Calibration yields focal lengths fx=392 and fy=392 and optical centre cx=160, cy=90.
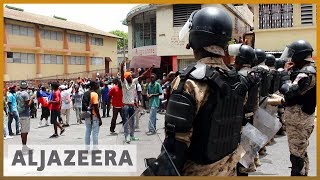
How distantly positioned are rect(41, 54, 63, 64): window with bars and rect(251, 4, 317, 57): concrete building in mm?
21205

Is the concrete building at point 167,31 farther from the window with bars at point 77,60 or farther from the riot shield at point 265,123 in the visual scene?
the riot shield at point 265,123

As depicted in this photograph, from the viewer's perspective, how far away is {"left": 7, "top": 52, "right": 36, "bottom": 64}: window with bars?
30284 millimetres

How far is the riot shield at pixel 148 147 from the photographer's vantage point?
2223mm

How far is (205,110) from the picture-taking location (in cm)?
238

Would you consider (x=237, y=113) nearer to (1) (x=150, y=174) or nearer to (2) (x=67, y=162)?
(1) (x=150, y=174)

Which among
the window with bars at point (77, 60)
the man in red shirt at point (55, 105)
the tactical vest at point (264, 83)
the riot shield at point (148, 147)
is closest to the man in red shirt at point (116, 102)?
the man in red shirt at point (55, 105)

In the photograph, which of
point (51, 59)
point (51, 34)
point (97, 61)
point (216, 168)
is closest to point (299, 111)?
point (216, 168)

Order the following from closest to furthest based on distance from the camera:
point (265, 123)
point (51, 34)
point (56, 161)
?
point (265, 123), point (56, 161), point (51, 34)

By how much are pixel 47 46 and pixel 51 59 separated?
1.33 meters

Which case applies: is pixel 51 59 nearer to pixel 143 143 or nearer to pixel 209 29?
pixel 143 143

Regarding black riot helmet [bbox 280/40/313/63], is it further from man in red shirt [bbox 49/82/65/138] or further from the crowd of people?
man in red shirt [bbox 49/82/65/138]

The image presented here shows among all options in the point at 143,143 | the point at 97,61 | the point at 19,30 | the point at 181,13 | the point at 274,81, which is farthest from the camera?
the point at 97,61

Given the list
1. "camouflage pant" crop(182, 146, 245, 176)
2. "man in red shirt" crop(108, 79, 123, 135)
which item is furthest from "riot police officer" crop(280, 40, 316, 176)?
"man in red shirt" crop(108, 79, 123, 135)

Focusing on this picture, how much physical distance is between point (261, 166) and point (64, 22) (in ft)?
107
